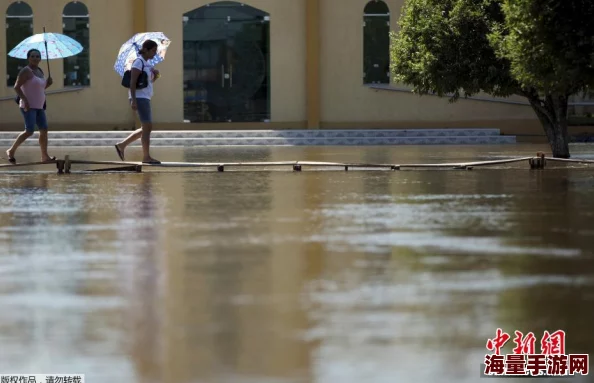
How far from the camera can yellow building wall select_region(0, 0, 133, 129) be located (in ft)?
119

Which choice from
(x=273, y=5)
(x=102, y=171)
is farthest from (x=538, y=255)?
(x=273, y=5)

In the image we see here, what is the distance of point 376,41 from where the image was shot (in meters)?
36.2

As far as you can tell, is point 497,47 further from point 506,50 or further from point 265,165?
point 265,165

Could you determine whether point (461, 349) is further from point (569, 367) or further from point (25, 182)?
point (25, 182)

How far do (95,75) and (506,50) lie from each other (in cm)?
1869

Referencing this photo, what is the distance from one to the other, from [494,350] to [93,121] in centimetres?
3141

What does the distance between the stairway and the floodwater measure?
17.4 m

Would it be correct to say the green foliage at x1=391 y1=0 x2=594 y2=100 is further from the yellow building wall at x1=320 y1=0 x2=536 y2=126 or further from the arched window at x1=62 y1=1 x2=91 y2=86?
the arched window at x1=62 y1=1 x2=91 y2=86

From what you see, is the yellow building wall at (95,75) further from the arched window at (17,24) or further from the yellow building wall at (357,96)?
the yellow building wall at (357,96)

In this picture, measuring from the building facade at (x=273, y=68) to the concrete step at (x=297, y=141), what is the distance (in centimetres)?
326

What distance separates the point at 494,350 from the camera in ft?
18.7

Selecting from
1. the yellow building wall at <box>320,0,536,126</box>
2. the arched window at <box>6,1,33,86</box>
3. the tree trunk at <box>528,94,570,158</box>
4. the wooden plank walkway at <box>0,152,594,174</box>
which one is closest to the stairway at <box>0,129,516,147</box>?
the yellow building wall at <box>320,0,536,126</box>

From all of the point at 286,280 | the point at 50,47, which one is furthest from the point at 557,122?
the point at 286,280

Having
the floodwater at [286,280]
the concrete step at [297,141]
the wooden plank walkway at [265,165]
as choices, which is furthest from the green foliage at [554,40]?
the concrete step at [297,141]
